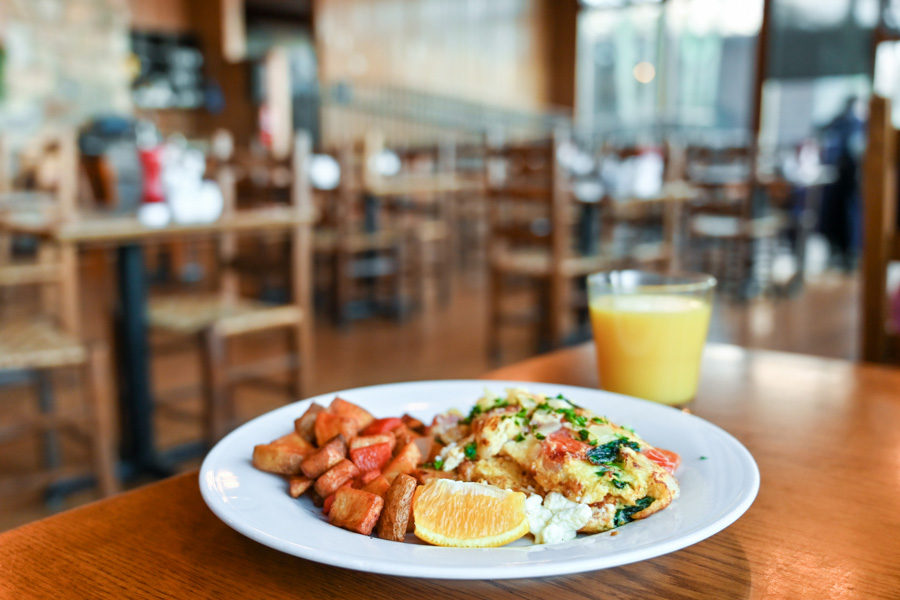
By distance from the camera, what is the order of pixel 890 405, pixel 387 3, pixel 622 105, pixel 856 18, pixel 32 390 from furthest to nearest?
pixel 622 105 < pixel 387 3 < pixel 856 18 < pixel 32 390 < pixel 890 405

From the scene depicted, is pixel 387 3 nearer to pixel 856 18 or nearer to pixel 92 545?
pixel 856 18

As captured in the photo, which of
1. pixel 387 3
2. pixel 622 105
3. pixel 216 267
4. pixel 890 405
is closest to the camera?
pixel 890 405

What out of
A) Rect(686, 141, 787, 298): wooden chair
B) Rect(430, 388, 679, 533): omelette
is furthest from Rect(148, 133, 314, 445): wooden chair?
Rect(686, 141, 787, 298): wooden chair

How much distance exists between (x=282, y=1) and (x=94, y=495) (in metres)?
10.2

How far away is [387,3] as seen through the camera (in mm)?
10406

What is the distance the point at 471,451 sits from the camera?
0.55m

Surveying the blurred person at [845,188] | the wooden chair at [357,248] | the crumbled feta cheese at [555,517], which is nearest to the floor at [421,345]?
the wooden chair at [357,248]

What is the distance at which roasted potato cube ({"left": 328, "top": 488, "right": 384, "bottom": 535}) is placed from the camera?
1.60 ft

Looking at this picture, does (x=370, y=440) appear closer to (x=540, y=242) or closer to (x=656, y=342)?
(x=656, y=342)

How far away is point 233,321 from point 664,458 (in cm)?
209

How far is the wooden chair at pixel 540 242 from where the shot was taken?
3.32 meters

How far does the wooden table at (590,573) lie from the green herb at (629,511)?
3cm

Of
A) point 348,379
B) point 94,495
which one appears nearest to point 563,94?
point 348,379

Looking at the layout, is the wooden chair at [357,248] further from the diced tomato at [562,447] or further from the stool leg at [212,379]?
the diced tomato at [562,447]
